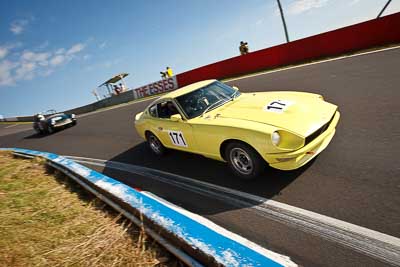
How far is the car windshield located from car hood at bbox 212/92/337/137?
0.20 m

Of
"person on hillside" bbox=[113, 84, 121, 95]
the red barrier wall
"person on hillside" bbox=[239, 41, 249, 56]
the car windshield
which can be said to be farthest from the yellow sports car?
"person on hillside" bbox=[113, 84, 121, 95]

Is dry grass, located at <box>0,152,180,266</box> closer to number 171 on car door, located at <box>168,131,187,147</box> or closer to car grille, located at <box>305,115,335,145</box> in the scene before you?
number 171 on car door, located at <box>168,131,187,147</box>

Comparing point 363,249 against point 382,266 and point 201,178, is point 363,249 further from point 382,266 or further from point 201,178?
point 201,178

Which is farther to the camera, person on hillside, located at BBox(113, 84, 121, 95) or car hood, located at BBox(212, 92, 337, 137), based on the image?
person on hillside, located at BBox(113, 84, 121, 95)

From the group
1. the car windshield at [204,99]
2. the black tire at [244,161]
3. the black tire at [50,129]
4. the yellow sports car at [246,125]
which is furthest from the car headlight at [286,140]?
the black tire at [50,129]

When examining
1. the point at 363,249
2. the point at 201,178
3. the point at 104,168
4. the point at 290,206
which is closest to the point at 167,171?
the point at 201,178

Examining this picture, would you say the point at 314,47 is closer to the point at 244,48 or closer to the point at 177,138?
the point at 244,48

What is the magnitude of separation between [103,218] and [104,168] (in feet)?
9.92

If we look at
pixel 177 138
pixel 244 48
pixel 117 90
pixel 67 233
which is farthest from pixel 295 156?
pixel 117 90

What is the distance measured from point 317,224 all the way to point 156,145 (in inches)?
144

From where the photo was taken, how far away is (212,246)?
1.92 m

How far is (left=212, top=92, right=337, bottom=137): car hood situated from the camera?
3.22m

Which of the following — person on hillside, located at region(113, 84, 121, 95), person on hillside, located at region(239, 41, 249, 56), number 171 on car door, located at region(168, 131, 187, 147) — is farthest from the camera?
person on hillside, located at region(113, 84, 121, 95)

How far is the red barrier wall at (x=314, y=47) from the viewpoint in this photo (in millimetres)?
12117
